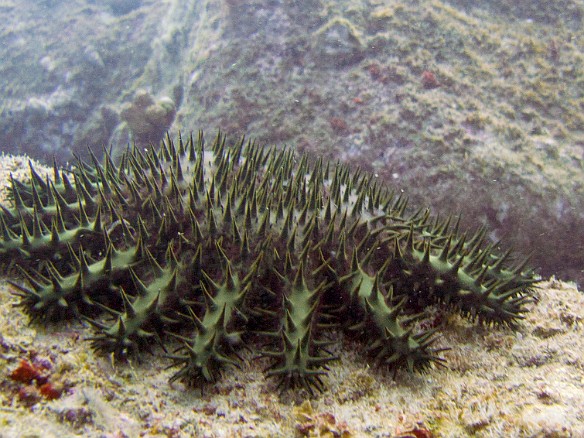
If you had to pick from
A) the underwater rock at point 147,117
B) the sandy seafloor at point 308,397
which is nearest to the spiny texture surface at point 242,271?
the sandy seafloor at point 308,397

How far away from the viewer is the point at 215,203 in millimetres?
3475

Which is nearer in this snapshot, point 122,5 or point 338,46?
point 338,46

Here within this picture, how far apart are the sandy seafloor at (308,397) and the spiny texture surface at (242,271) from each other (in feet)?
0.50

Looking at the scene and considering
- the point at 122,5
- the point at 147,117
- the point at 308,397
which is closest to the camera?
the point at 308,397

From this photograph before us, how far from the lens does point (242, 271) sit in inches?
125

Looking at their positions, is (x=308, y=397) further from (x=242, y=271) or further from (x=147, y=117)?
(x=147, y=117)

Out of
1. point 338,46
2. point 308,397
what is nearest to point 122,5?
point 338,46

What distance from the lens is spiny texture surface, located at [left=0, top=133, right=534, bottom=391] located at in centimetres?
284

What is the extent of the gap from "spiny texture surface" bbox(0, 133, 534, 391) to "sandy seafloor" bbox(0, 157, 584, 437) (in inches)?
6.0

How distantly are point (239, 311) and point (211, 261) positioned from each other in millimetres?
552

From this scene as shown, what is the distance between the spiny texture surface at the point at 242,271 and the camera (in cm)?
284

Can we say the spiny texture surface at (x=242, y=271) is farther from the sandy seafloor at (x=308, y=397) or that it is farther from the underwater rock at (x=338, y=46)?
the underwater rock at (x=338, y=46)

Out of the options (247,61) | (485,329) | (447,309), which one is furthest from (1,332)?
(247,61)

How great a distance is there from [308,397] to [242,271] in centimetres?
105
